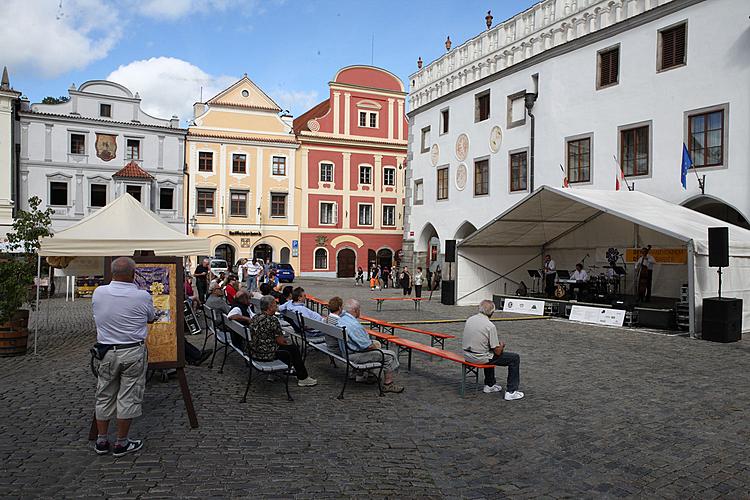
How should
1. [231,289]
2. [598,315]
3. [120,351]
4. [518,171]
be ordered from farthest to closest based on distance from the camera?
[518,171] < [598,315] < [231,289] < [120,351]

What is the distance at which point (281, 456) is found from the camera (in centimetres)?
509

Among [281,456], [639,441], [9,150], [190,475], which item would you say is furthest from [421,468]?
[9,150]

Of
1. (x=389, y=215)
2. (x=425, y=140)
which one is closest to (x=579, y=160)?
(x=425, y=140)

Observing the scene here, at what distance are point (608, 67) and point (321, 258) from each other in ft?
81.5

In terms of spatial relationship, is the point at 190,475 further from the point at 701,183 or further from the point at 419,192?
the point at 419,192

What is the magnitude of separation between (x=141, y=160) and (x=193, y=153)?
123 inches

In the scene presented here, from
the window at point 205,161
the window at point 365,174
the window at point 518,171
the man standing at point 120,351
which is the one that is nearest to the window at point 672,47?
the window at point 518,171

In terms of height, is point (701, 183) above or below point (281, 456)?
above

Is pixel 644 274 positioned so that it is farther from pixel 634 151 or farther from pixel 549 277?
pixel 634 151

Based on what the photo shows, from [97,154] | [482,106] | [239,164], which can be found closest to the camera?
[482,106]

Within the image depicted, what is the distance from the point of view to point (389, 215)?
138 ft

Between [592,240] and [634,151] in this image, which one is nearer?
[634,151]

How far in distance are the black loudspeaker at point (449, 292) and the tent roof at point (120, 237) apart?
1023 cm

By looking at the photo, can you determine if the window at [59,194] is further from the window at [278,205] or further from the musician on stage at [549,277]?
the musician on stage at [549,277]
